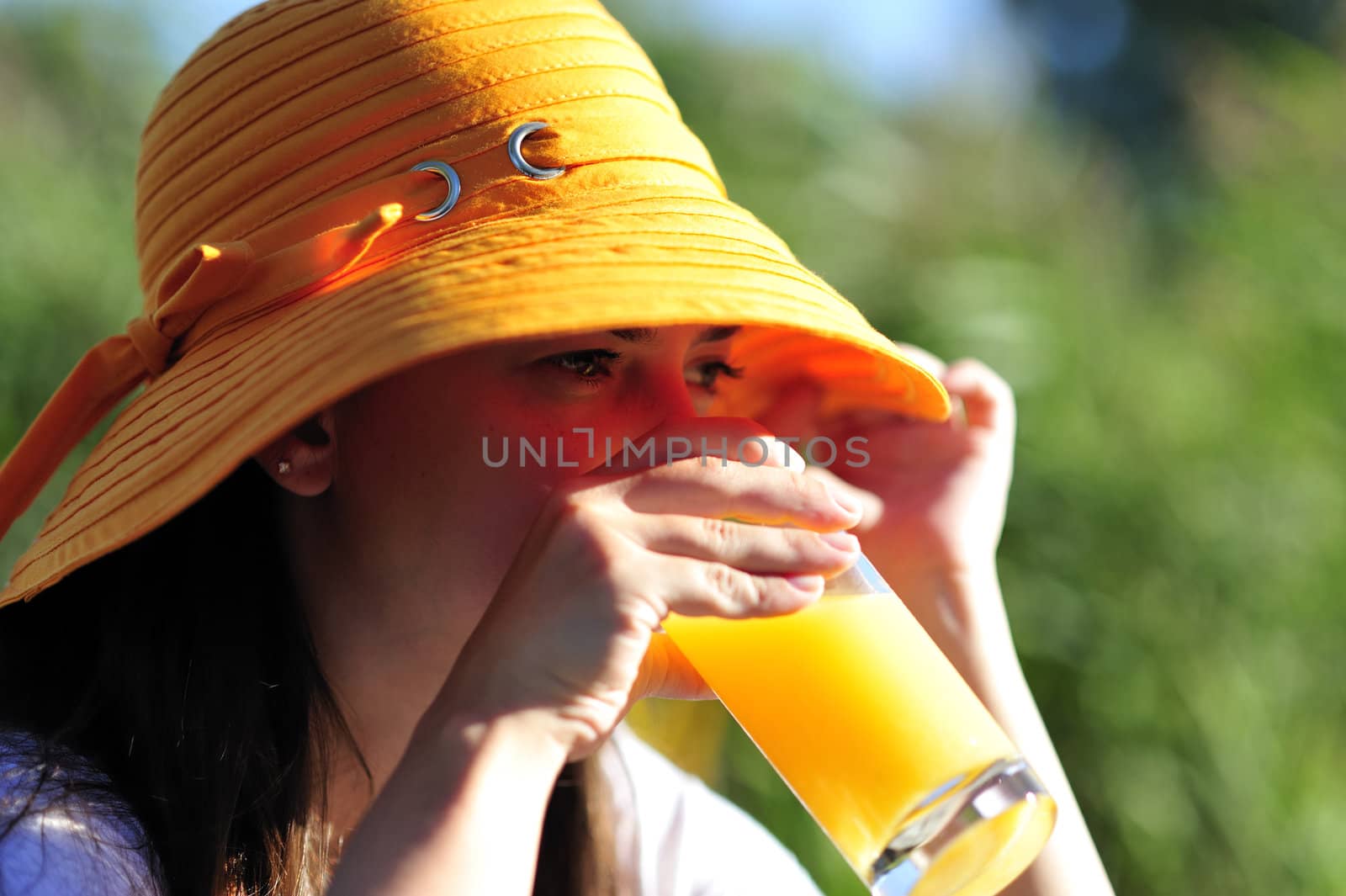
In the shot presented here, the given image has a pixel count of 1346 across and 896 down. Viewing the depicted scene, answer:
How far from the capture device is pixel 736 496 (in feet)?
4.60

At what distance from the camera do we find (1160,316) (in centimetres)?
547

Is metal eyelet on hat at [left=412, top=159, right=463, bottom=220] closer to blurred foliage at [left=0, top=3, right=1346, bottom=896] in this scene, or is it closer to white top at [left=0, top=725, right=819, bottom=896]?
white top at [left=0, top=725, right=819, bottom=896]

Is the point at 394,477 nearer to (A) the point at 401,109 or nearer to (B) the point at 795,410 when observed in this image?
(A) the point at 401,109

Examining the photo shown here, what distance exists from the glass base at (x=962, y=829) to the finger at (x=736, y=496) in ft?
1.07

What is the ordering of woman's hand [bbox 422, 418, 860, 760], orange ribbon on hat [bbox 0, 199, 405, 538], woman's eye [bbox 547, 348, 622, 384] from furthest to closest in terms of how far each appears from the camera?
woman's eye [bbox 547, 348, 622, 384]
orange ribbon on hat [bbox 0, 199, 405, 538]
woman's hand [bbox 422, 418, 860, 760]

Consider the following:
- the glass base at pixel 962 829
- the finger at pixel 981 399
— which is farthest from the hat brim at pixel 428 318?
the finger at pixel 981 399

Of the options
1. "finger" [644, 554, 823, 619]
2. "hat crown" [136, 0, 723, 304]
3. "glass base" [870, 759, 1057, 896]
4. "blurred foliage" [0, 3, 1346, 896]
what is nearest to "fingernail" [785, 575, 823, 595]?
"finger" [644, 554, 823, 619]

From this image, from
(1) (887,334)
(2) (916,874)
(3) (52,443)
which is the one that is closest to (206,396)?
(3) (52,443)

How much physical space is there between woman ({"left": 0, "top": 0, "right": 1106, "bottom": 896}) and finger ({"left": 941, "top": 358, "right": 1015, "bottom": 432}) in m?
0.39

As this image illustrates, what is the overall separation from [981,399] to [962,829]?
1.20 meters

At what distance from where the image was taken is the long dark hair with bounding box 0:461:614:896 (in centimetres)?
167

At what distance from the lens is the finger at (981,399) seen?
2.40 m

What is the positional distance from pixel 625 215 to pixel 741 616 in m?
0.51

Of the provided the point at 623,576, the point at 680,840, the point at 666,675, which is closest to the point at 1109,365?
the point at 680,840
